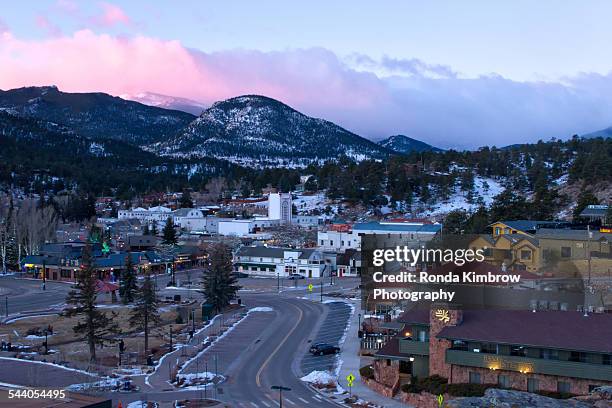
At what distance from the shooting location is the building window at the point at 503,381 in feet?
80.9

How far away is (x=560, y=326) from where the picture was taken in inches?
990

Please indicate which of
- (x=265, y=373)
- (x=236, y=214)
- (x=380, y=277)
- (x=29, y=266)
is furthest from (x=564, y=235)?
(x=236, y=214)

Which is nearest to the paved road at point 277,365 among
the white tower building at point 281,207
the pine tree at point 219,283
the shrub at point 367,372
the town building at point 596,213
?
the shrub at point 367,372

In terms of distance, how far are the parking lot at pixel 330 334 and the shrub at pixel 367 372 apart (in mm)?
1678

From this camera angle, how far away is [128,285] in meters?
52.7

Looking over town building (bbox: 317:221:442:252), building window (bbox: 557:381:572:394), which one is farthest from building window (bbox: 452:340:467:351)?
town building (bbox: 317:221:442:252)

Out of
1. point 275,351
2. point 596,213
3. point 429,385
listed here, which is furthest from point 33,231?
point 429,385

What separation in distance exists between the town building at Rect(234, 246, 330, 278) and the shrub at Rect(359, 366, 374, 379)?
39.3 meters

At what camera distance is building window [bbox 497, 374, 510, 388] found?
24673mm

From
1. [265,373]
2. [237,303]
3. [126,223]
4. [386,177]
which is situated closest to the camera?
[265,373]

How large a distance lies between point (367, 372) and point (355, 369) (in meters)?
1.71

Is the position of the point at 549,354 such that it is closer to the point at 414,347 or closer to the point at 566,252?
the point at 414,347

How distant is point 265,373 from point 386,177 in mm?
91956

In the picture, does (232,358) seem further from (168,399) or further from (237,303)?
(237,303)
